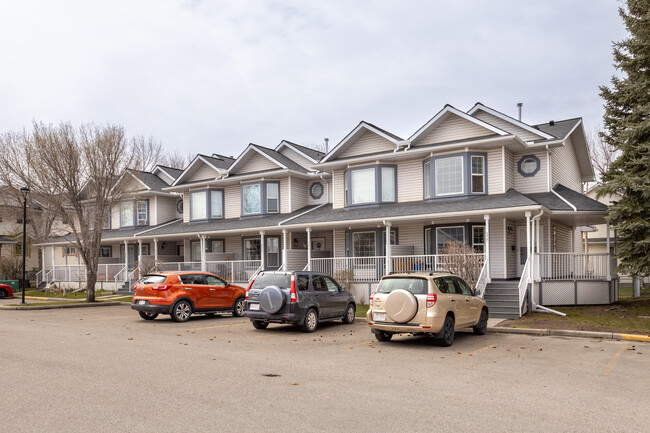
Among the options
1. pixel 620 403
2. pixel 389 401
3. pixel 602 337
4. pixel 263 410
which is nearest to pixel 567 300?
pixel 602 337

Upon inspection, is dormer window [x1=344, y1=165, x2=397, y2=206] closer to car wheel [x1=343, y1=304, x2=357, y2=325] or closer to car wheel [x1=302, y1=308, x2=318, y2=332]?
car wheel [x1=343, y1=304, x2=357, y2=325]

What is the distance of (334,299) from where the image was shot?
51.4 feet

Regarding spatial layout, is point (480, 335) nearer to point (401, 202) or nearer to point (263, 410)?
point (263, 410)

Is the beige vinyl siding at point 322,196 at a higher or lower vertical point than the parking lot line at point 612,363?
higher

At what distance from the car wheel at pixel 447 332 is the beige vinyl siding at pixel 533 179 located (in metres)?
11.8

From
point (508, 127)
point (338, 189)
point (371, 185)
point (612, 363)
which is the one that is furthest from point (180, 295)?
point (508, 127)

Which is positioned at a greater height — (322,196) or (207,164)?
(207,164)

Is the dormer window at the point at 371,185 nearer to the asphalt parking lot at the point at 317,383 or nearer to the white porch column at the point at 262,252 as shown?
the white porch column at the point at 262,252

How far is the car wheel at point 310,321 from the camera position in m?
14.3

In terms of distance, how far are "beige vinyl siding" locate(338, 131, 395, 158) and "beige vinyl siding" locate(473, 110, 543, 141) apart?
4.30 m

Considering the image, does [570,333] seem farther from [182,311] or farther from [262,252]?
[262,252]

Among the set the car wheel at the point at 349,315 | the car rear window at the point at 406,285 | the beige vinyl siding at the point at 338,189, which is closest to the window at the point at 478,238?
the beige vinyl siding at the point at 338,189

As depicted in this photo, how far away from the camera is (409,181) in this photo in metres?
23.5

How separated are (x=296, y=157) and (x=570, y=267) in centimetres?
1540
